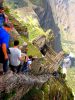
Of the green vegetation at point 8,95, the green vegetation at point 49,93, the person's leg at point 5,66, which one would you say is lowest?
the green vegetation at point 49,93

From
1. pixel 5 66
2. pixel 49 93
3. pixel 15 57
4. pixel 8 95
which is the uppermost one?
pixel 15 57

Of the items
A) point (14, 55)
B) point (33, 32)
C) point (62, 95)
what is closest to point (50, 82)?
point (62, 95)

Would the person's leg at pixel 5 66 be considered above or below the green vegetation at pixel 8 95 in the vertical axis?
above

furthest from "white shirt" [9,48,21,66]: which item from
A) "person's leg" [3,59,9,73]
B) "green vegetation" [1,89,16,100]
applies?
"green vegetation" [1,89,16,100]

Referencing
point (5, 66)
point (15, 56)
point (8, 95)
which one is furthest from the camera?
point (8, 95)

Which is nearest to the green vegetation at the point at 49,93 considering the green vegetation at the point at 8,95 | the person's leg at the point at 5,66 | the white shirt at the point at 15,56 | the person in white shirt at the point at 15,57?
the green vegetation at the point at 8,95

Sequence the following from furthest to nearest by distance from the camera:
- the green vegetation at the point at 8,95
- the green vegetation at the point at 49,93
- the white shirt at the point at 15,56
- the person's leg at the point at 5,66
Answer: the green vegetation at the point at 49,93 → the green vegetation at the point at 8,95 → the white shirt at the point at 15,56 → the person's leg at the point at 5,66

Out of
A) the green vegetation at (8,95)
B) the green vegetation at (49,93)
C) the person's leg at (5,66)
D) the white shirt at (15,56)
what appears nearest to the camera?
the person's leg at (5,66)

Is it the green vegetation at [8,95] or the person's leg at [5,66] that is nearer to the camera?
the person's leg at [5,66]

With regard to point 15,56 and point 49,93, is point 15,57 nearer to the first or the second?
point 15,56

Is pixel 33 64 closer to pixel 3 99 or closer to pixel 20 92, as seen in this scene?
pixel 20 92

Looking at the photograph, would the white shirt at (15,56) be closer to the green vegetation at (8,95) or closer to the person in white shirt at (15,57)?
the person in white shirt at (15,57)

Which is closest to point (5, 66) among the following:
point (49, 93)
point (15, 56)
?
point (15, 56)

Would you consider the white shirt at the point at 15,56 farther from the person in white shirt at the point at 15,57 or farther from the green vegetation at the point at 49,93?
the green vegetation at the point at 49,93
